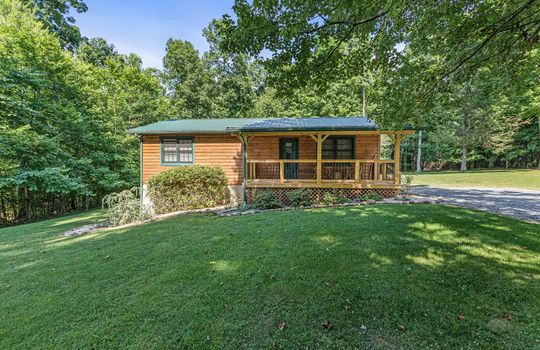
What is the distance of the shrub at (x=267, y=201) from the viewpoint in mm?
8656

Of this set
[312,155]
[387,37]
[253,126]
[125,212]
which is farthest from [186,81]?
[387,37]

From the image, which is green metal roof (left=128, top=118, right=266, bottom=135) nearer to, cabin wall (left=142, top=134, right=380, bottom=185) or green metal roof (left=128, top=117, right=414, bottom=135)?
green metal roof (left=128, top=117, right=414, bottom=135)

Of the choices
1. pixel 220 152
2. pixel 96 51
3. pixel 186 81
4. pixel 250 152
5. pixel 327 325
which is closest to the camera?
pixel 327 325

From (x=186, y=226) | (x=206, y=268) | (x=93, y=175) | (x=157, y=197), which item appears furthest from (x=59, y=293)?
(x=93, y=175)

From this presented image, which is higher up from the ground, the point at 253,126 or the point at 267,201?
the point at 253,126

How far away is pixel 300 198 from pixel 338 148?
11.9 ft

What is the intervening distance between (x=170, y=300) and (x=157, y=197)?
23.9ft

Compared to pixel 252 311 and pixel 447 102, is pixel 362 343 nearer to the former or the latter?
pixel 252 311

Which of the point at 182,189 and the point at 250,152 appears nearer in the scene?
the point at 182,189

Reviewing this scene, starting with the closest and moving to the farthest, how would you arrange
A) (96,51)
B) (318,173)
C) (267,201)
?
1. (267,201)
2. (318,173)
3. (96,51)

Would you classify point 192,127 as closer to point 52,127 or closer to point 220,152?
point 220,152

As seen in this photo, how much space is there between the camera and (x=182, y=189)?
9.52 meters

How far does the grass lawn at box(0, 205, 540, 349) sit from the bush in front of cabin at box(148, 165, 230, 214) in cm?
392

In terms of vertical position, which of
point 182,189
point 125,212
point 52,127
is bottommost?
point 125,212
